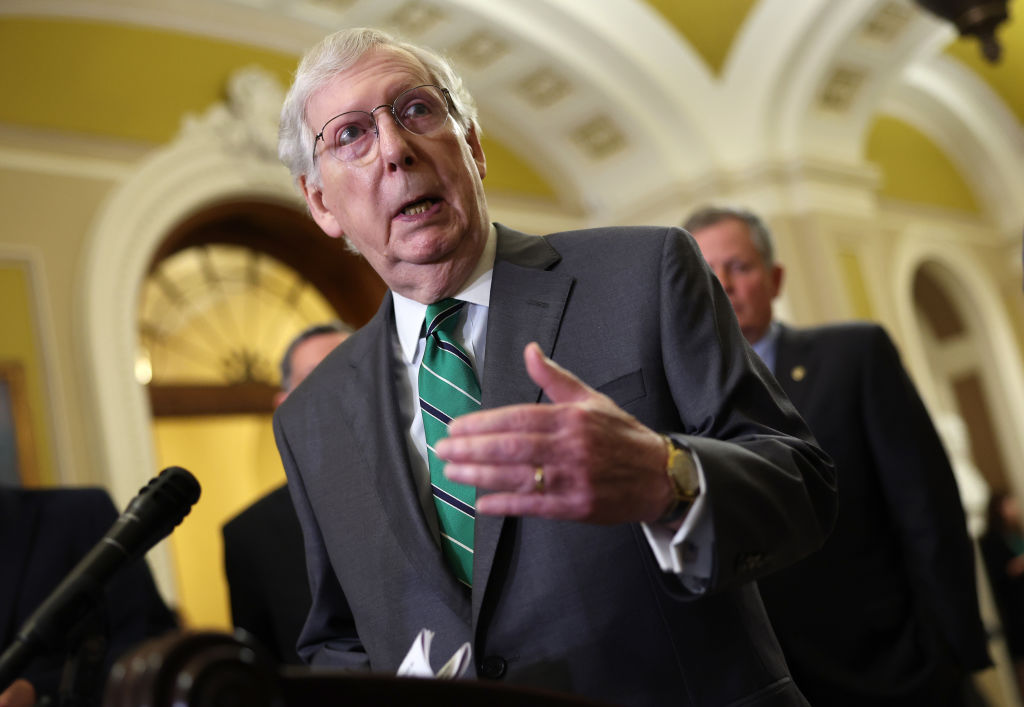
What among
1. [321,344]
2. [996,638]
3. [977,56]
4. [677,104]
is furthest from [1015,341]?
[321,344]

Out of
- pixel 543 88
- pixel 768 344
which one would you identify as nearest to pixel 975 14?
pixel 768 344

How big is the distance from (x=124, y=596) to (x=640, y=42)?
6470 mm

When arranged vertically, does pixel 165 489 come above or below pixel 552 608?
above

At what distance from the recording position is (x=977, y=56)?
414 inches

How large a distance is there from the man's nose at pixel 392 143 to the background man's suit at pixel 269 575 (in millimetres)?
1407

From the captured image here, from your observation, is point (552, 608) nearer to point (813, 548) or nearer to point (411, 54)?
point (813, 548)

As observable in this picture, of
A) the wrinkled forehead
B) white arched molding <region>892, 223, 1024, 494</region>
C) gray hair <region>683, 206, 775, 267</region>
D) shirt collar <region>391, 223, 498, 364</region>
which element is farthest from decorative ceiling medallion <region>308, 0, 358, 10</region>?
white arched molding <region>892, 223, 1024, 494</region>

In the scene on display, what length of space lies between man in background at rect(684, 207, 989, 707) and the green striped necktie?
4.05ft

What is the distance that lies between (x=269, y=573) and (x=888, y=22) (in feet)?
23.6

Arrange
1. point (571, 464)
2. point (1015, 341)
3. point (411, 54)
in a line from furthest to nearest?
point (1015, 341), point (411, 54), point (571, 464)

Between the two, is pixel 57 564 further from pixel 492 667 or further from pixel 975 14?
pixel 975 14

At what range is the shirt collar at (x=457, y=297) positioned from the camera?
1703 millimetres

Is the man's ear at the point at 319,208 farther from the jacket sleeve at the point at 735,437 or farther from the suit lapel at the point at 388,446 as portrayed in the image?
the jacket sleeve at the point at 735,437

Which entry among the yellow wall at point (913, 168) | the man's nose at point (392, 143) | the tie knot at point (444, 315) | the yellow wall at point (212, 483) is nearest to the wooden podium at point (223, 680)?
the tie knot at point (444, 315)
